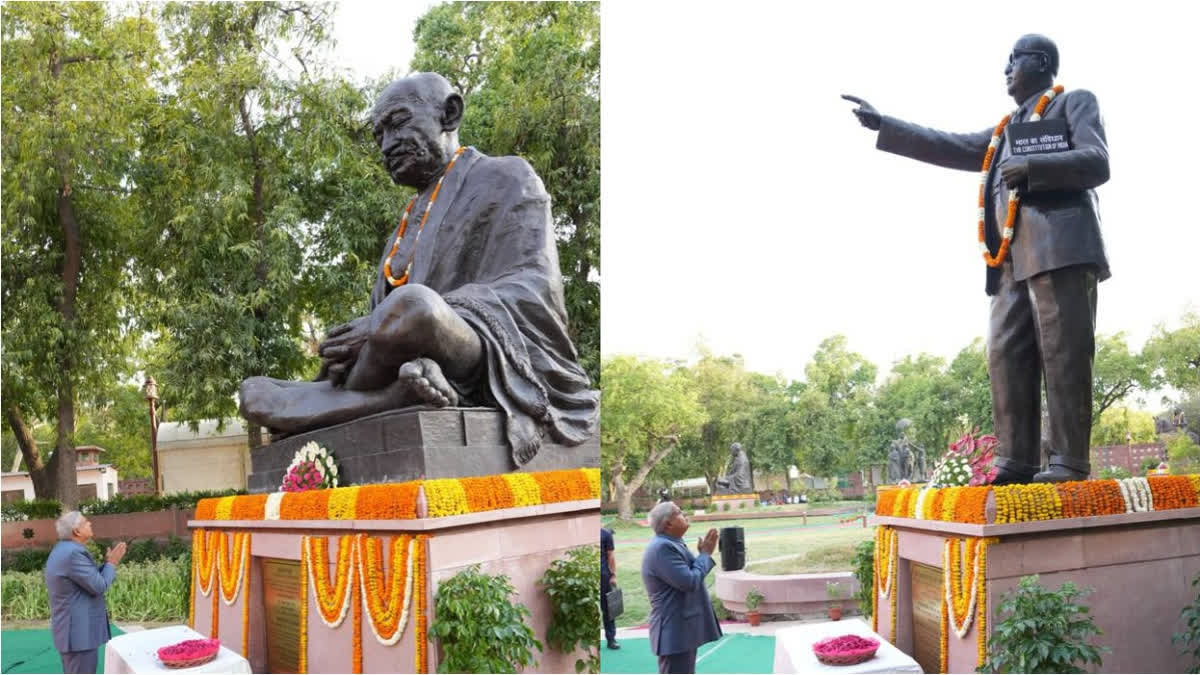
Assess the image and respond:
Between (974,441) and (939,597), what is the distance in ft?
2.46

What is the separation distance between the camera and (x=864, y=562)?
5.54 m

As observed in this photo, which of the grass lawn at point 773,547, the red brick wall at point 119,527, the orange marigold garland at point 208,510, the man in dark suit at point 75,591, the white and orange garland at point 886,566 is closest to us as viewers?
the white and orange garland at point 886,566

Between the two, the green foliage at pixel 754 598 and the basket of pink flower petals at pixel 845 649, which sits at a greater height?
the basket of pink flower petals at pixel 845 649

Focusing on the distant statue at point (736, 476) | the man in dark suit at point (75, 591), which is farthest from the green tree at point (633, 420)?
the man in dark suit at point (75, 591)

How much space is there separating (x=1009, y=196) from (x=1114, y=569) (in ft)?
5.04

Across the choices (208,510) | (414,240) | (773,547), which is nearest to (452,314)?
(414,240)

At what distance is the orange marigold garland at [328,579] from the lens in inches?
138

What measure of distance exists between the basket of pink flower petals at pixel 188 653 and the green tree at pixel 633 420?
8.97ft

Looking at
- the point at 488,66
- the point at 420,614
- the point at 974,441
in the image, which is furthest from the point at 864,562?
the point at 488,66

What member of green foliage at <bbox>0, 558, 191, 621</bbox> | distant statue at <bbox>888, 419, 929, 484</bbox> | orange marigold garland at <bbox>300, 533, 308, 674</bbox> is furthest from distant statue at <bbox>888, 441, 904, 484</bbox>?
green foliage at <bbox>0, 558, 191, 621</bbox>

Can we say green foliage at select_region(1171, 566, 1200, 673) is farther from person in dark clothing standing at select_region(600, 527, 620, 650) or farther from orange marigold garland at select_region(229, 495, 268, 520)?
orange marigold garland at select_region(229, 495, 268, 520)

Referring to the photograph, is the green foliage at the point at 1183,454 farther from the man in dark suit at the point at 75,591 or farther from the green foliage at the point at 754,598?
the man in dark suit at the point at 75,591

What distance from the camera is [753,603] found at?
641 cm

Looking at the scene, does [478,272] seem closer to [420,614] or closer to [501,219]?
[501,219]
